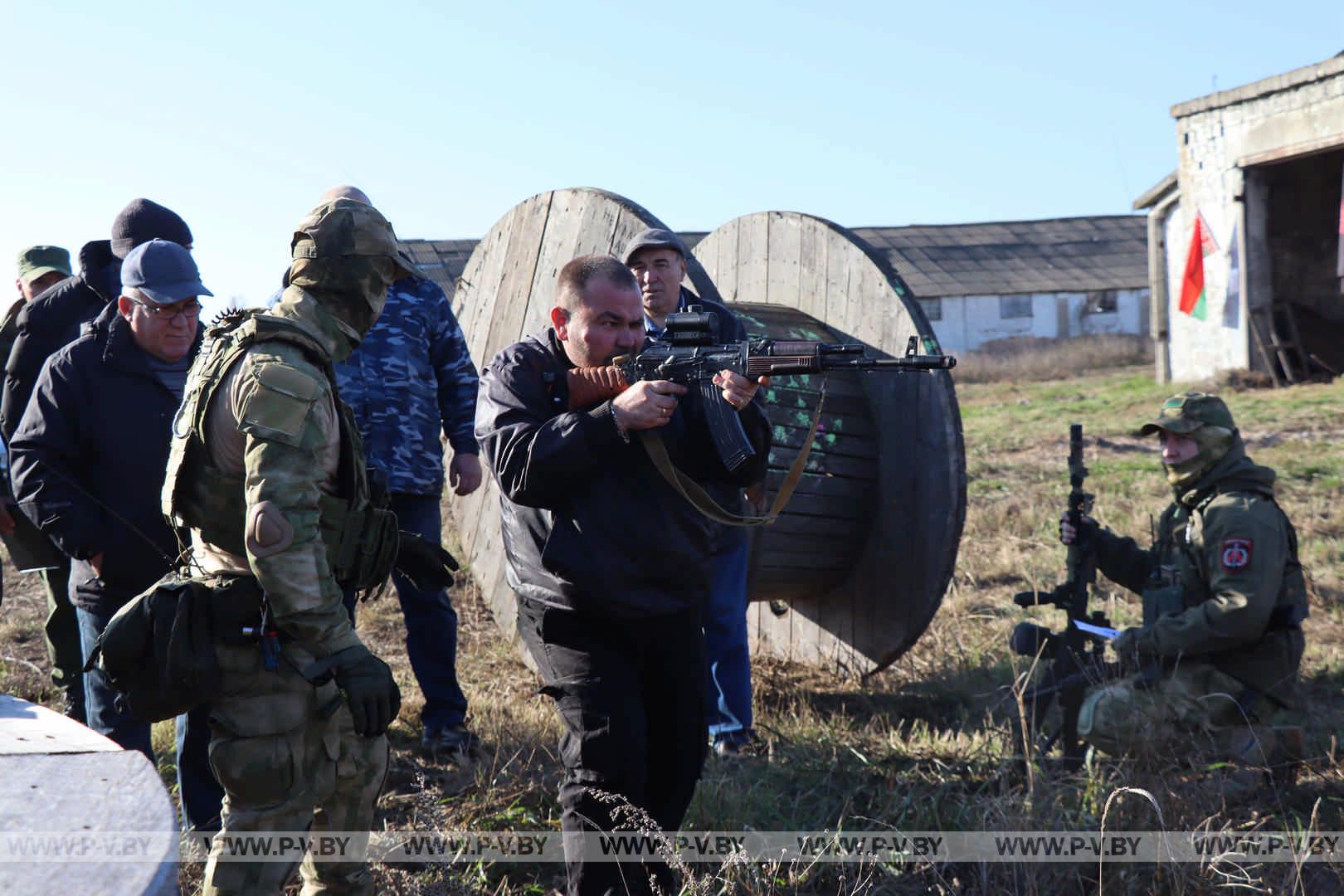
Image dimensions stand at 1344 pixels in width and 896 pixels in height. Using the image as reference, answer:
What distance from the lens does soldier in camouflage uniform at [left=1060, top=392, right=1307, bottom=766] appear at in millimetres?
4145

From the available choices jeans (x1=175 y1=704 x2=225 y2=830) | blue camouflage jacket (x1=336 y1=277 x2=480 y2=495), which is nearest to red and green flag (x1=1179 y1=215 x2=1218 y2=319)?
blue camouflage jacket (x1=336 y1=277 x2=480 y2=495)

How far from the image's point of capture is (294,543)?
2.49 metres

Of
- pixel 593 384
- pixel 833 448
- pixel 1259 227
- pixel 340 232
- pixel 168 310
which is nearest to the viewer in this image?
pixel 340 232

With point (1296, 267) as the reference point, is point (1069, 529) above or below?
below

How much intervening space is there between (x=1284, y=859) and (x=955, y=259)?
31.2 metres

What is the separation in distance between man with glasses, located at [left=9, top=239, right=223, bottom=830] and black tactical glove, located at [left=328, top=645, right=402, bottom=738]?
1406 mm

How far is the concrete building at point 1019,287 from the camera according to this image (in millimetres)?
31938

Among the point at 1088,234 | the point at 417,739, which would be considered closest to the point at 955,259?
the point at 1088,234

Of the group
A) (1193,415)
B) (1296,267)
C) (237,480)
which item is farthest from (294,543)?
(1296,267)

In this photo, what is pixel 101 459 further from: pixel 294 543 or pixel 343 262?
pixel 294 543

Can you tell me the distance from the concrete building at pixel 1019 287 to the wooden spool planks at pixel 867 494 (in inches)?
1003

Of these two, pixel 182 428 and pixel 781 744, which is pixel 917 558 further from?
pixel 182 428

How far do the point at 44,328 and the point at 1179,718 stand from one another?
4342 millimetres

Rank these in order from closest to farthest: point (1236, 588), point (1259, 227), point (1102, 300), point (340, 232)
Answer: point (340, 232) → point (1236, 588) → point (1259, 227) → point (1102, 300)
